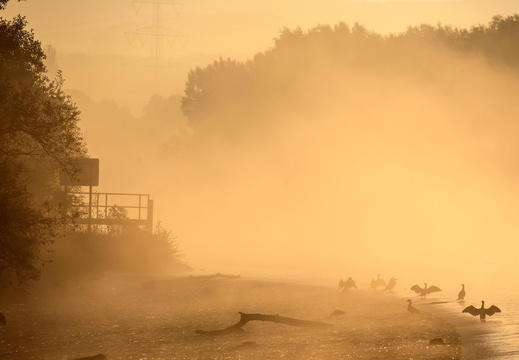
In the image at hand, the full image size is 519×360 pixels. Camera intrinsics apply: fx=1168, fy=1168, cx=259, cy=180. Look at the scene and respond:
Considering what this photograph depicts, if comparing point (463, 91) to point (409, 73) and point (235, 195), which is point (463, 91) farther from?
point (235, 195)

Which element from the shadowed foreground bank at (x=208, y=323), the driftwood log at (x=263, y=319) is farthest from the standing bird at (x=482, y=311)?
the driftwood log at (x=263, y=319)

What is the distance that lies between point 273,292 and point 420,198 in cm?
7922

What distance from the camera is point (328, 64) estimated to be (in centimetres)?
13912

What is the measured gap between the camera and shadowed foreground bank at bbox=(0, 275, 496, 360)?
113ft

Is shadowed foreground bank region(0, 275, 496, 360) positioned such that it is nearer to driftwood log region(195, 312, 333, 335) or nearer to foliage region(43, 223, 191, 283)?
driftwood log region(195, 312, 333, 335)

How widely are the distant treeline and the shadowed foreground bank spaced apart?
80.5 m

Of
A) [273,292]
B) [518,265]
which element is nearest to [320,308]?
[273,292]

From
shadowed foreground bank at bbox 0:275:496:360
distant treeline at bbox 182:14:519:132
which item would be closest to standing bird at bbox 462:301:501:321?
shadowed foreground bank at bbox 0:275:496:360

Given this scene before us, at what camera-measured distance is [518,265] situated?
70125 mm

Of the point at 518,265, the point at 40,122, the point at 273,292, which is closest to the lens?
the point at 40,122

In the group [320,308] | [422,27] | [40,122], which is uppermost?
[422,27]

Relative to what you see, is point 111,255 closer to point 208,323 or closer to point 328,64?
point 208,323

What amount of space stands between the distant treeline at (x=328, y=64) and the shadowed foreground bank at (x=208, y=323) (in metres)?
80.5

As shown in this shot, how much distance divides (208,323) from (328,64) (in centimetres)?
10014
